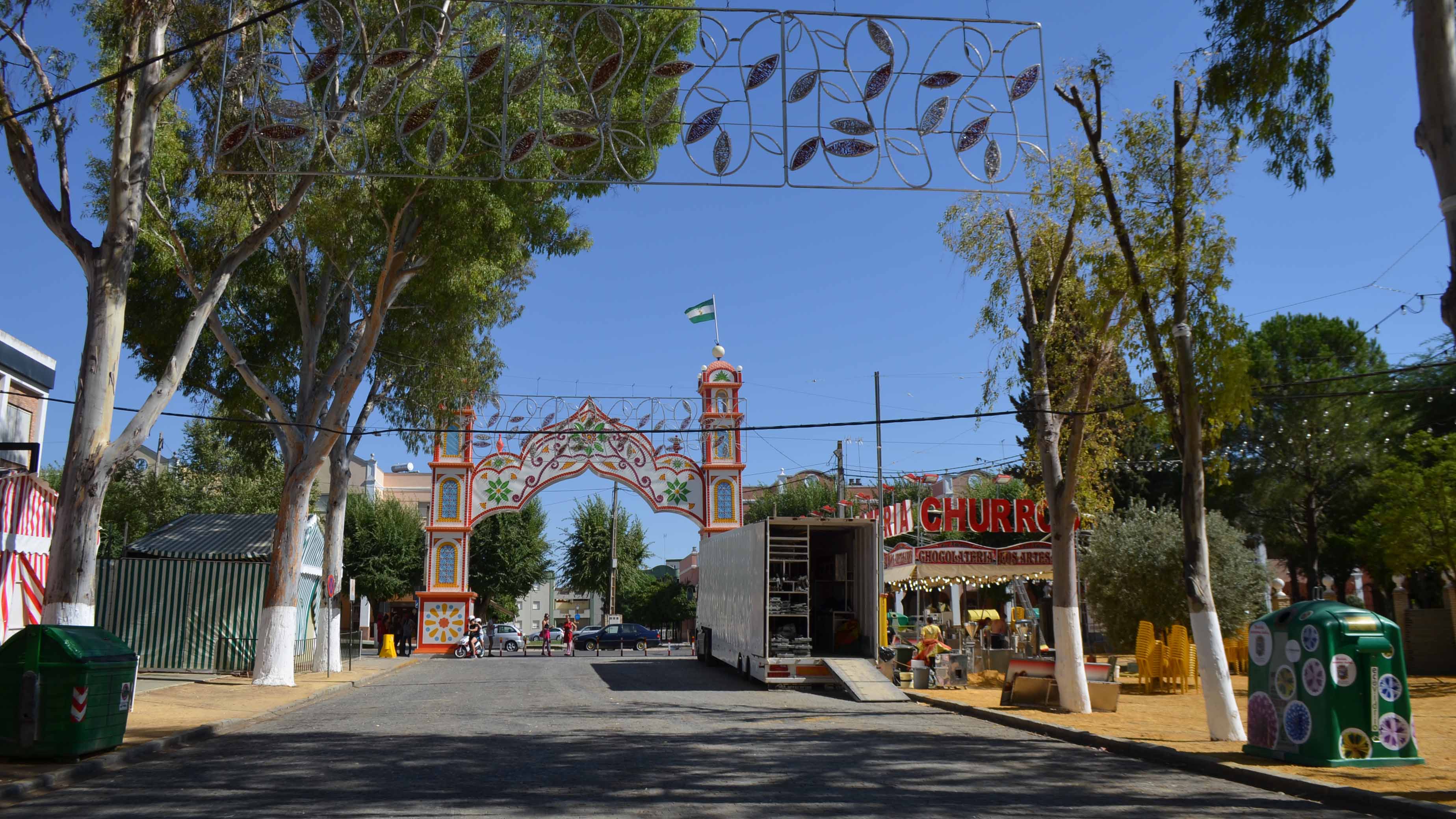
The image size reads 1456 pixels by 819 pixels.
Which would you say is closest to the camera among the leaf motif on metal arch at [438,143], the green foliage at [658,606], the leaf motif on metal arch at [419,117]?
the leaf motif on metal arch at [419,117]

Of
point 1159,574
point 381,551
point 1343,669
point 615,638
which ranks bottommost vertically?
point 615,638

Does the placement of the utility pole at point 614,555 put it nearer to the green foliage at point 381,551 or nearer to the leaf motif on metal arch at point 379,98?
the green foliage at point 381,551

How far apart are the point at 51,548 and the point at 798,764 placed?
9054 mm

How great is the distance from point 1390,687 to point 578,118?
9054 millimetres

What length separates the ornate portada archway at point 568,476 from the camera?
36.1 meters

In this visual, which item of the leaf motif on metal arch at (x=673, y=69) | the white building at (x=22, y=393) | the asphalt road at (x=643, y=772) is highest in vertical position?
the leaf motif on metal arch at (x=673, y=69)

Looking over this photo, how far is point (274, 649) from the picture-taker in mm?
20000

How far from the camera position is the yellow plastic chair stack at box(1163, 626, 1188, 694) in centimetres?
1894

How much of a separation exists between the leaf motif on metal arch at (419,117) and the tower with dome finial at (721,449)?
25080 mm

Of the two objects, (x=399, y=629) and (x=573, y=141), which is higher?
(x=573, y=141)

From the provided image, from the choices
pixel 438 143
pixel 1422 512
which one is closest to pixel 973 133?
pixel 438 143

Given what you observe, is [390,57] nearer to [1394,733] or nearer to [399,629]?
[1394,733]

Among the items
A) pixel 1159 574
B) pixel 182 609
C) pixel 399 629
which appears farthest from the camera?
pixel 399 629

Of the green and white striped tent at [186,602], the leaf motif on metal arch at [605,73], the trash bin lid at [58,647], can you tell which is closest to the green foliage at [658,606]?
the green and white striped tent at [186,602]
